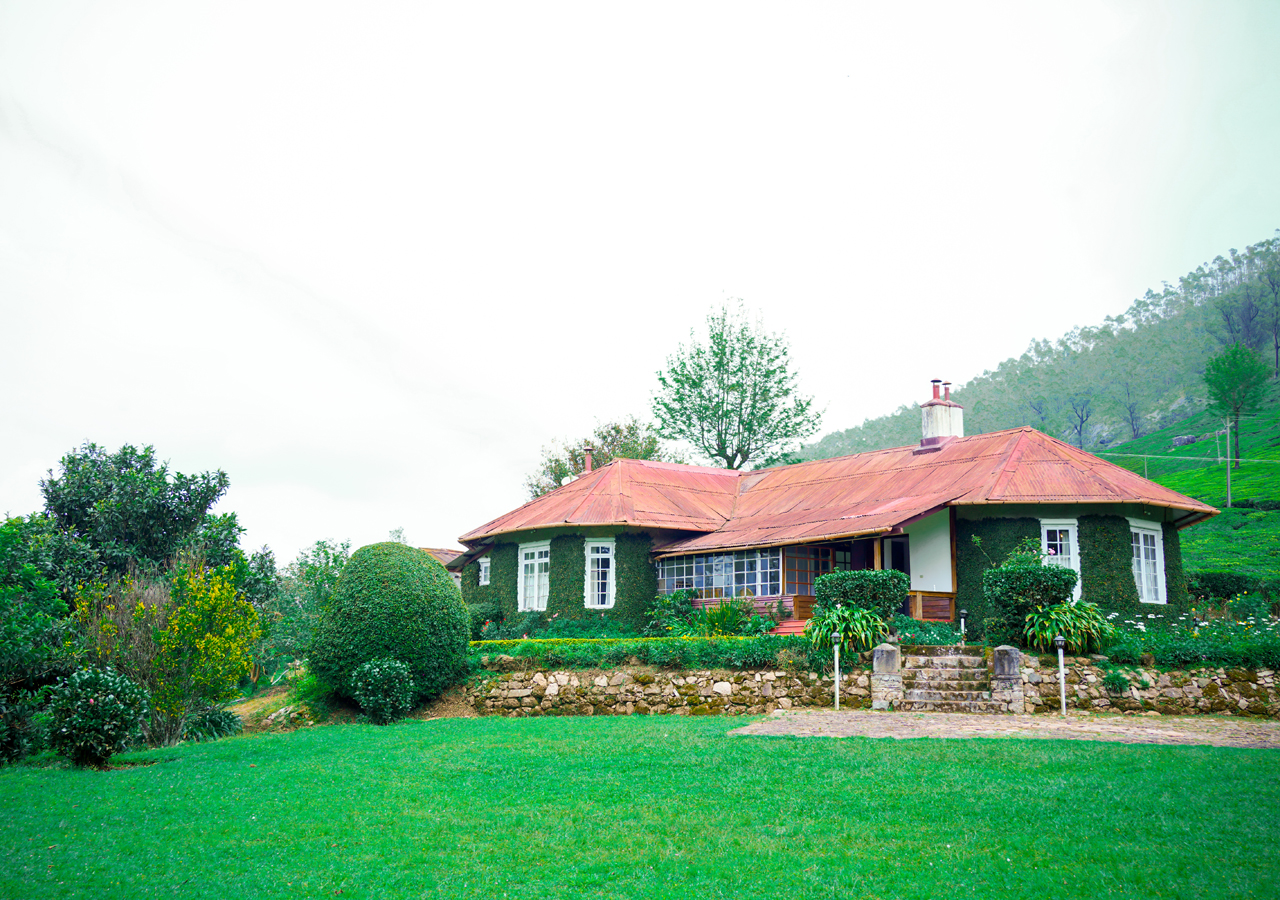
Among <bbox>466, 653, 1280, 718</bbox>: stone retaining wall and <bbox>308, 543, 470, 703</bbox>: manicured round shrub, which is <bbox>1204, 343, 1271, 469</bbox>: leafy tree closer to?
<bbox>466, 653, 1280, 718</bbox>: stone retaining wall

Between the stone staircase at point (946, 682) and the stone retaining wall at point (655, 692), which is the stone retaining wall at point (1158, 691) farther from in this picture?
the stone retaining wall at point (655, 692)

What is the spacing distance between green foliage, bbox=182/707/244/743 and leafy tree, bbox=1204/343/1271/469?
52.0m

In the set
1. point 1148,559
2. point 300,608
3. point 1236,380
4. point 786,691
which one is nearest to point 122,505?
point 300,608

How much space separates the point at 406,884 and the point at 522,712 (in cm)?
1046

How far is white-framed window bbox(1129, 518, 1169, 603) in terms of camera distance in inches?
712

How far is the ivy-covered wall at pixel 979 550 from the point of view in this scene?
1783 cm

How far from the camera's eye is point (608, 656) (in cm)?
1661

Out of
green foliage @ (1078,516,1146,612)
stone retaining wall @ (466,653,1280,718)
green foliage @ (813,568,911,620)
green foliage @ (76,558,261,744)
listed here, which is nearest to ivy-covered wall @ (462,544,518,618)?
stone retaining wall @ (466,653,1280,718)

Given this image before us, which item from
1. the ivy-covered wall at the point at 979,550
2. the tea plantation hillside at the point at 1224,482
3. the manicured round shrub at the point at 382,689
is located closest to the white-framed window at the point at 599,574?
the manicured round shrub at the point at 382,689

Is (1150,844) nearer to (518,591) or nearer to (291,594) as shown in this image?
(518,591)

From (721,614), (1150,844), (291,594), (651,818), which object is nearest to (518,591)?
(721,614)

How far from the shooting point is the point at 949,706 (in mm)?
13625

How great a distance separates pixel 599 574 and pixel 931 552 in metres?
8.50

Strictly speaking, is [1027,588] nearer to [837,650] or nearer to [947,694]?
[947,694]
